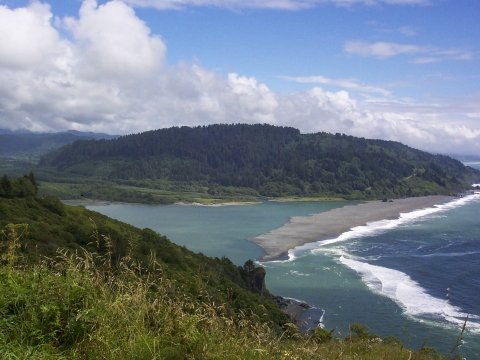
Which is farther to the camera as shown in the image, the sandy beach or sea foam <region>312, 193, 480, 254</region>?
sea foam <region>312, 193, 480, 254</region>

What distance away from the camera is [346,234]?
52.4 meters

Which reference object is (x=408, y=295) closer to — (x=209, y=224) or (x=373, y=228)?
(x=373, y=228)

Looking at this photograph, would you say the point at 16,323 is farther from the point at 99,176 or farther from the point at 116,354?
the point at 99,176

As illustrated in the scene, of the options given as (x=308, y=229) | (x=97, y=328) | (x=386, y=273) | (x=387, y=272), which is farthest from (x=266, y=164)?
(x=97, y=328)

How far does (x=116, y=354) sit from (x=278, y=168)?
153 metres

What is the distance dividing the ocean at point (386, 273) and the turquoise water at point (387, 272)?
0.21ft

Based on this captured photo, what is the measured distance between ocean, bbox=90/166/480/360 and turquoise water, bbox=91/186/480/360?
6 centimetres

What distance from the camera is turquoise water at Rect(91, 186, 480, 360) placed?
22469mm

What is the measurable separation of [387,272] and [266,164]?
442 ft

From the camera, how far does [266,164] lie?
16712cm

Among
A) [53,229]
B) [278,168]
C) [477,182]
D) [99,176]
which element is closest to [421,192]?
[278,168]

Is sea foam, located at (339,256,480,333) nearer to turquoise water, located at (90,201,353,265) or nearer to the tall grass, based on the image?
turquoise water, located at (90,201,353,265)

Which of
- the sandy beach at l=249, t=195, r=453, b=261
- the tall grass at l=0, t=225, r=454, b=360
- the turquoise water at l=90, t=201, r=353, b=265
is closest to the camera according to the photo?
the tall grass at l=0, t=225, r=454, b=360

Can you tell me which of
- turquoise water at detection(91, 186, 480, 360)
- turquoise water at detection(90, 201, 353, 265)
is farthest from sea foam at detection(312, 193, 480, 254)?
turquoise water at detection(90, 201, 353, 265)
